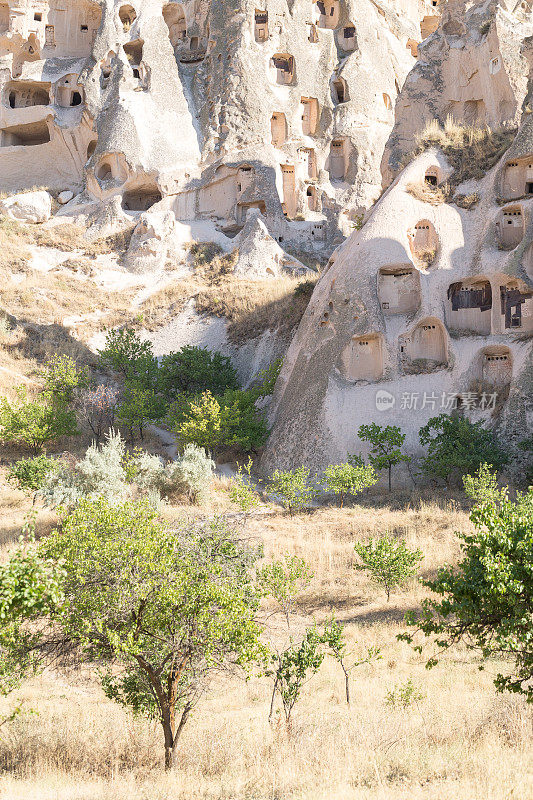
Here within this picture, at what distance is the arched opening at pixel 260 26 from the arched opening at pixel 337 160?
7.46 meters

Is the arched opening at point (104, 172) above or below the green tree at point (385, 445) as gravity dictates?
above

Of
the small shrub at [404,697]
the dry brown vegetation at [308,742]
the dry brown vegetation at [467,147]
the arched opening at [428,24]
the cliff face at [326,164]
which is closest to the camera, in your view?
the dry brown vegetation at [308,742]

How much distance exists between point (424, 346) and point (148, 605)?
1720 centimetres

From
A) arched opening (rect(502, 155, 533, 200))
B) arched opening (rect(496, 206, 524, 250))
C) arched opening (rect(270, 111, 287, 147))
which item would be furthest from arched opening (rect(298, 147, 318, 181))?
arched opening (rect(496, 206, 524, 250))

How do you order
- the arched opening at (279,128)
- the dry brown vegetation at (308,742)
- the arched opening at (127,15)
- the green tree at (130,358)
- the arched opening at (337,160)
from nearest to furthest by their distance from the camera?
1. the dry brown vegetation at (308,742)
2. the green tree at (130,358)
3. the arched opening at (279,128)
4. the arched opening at (337,160)
5. the arched opening at (127,15)

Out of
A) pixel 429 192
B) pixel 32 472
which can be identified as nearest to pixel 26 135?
pixel 429 192

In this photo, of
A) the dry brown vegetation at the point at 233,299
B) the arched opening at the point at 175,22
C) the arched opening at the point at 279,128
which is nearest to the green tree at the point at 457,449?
the dry brown vegetation at the point at 233,299

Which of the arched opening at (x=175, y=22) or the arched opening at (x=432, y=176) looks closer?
the arched opening at (x=432, y=176)

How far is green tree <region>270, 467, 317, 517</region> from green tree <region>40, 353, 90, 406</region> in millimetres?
9770

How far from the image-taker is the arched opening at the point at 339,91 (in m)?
44.8

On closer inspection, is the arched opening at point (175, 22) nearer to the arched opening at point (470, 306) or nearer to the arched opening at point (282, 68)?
the arched opening at point (282, 68)

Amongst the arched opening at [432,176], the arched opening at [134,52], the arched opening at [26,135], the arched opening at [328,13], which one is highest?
the arched opening at [328,13]

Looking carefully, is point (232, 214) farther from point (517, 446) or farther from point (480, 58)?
point (517, 446)

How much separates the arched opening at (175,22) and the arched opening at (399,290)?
30.4m
